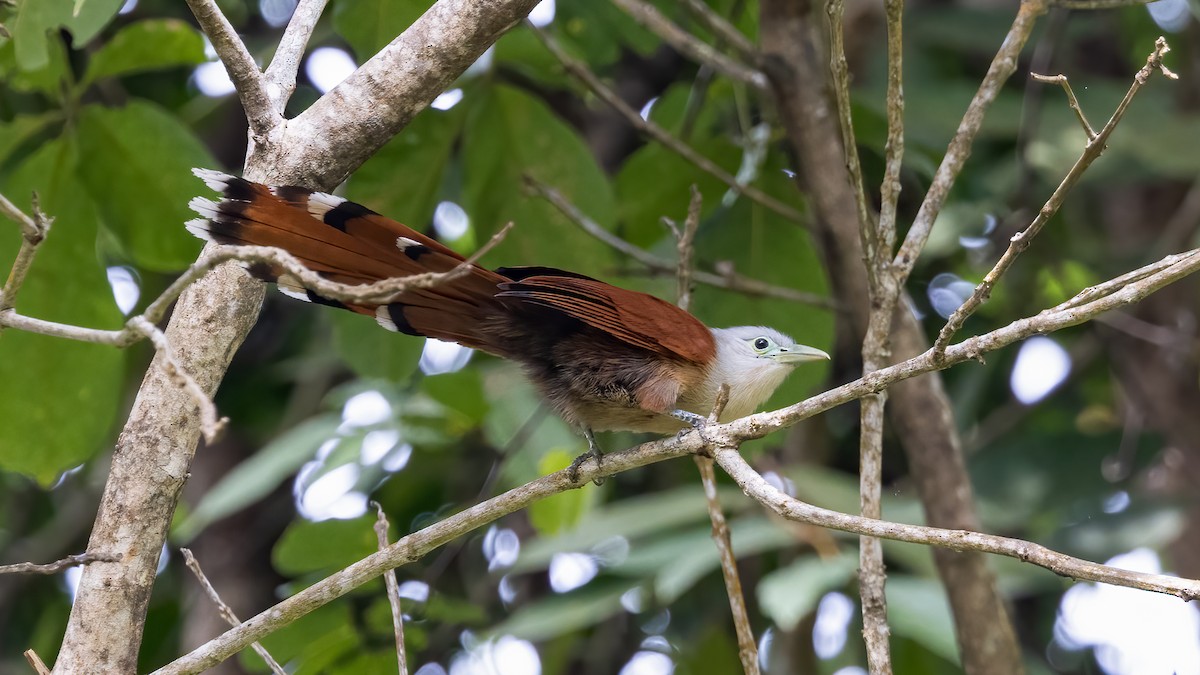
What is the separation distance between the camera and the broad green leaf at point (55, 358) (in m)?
3.27

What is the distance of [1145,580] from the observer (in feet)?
5.51

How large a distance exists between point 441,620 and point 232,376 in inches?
86.5

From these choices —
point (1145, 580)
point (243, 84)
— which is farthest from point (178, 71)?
point (1145, 580)

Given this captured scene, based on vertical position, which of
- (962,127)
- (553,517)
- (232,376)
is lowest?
(553,517)

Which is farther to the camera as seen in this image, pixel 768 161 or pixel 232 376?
pixel 232 376

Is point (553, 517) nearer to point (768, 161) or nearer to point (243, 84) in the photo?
point (768, 161)

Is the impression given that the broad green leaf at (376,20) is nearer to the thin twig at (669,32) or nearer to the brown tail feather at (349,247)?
the thin twig at (669,32)

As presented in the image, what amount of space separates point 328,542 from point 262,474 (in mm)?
1039

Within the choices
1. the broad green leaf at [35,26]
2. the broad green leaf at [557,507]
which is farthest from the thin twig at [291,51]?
the broad green leaf at [557,507]

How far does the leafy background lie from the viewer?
338 centimetres

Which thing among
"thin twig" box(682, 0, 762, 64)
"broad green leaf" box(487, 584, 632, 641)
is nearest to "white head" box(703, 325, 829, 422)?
"thin twig" box(682, 0, 762, 64)

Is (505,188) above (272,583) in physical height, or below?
above

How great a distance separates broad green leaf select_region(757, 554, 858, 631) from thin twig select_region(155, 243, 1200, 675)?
103cm

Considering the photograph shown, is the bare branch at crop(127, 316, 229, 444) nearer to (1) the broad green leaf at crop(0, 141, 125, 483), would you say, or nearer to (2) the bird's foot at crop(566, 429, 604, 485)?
(2) the bird's foot at crop(566, 429, 604, 485)
